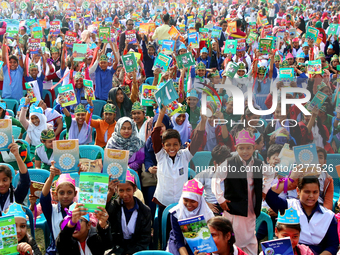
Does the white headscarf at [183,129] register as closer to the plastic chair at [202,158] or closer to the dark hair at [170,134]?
the plastic chair at [202,158]

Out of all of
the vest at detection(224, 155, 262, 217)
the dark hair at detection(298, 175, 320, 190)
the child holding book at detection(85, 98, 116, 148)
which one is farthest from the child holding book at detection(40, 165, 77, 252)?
the child holding book at detection(85, 98, 116, 148)

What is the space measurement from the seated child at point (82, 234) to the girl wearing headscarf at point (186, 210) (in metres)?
0.57

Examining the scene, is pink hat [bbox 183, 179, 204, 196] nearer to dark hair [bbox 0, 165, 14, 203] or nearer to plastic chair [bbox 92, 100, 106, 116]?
dark hair [bbox 0, 165, 14, 203]

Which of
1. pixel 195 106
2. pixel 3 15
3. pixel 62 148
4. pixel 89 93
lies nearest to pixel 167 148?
pixel 62 148

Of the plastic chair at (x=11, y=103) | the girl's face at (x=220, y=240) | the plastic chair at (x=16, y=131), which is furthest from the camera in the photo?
the plastic chair at (x=11, y=103)

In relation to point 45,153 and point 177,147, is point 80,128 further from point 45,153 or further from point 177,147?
point 177,147

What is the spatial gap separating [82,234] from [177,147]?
142cm

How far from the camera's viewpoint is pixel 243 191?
3398 millimetres

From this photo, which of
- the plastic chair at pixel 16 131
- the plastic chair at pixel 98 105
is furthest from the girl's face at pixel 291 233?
the plastic chair at pixel 98 105

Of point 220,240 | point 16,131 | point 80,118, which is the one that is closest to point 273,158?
point 220,240

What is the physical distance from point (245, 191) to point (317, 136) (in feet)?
8.07

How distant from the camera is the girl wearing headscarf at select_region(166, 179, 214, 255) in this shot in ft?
10.6

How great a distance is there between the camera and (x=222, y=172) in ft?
11.4

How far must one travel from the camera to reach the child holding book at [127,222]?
346 cm
